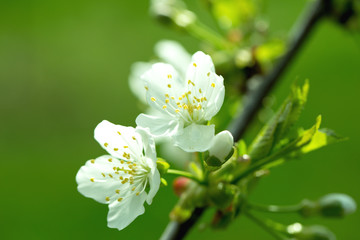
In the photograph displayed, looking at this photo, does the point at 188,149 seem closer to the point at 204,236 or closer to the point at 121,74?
the point at 204,236

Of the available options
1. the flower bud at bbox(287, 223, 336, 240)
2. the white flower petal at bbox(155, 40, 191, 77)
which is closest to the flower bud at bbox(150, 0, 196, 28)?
the white flower petal at bbox(155, 40, 191, 77)

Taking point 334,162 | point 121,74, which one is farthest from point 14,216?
point 334,162

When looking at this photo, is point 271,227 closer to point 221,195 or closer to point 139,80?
point 221,195

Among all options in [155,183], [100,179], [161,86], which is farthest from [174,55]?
[155,183]

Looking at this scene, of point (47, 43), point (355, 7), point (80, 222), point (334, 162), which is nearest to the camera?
point (355, 7)

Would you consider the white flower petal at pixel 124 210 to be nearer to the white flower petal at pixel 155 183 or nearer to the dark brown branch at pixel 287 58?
the white flower petal at pixel 155 183

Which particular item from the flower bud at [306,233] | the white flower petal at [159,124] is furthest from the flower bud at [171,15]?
the flower bud at [306,233]
